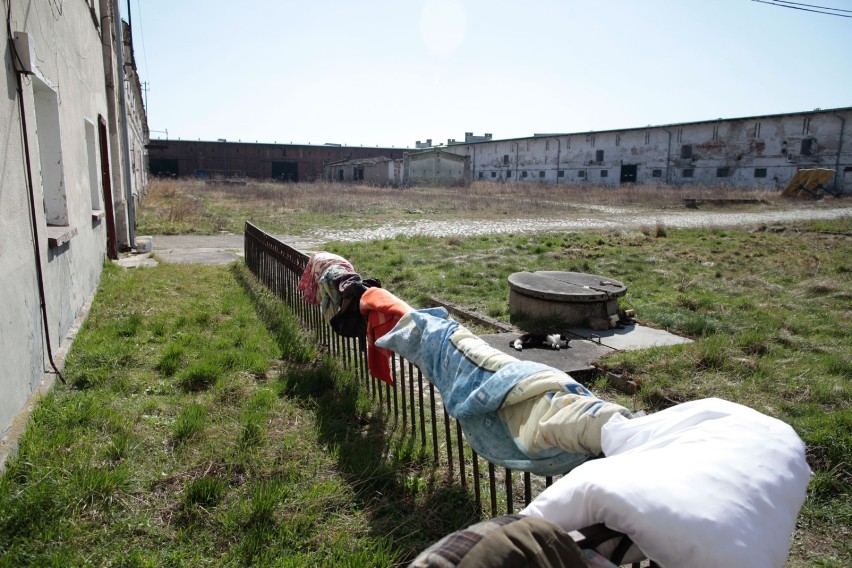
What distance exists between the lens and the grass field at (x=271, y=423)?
2502 millimetres

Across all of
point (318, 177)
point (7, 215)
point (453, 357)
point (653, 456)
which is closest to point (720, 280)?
point (453, 357)

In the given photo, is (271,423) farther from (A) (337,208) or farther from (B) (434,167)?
(B) (434,167)

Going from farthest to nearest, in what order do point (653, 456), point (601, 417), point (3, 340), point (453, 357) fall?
point (3, 340) < point (453, 357) < point (601, 417) < point (653, 456)

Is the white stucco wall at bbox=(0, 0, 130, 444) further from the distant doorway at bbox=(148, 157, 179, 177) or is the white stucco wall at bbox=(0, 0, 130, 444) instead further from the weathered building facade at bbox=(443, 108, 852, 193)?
the distant doorway at bbox=(148, 157, 179, 177)

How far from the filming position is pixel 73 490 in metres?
2.69

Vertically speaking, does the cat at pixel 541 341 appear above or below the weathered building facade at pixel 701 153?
below

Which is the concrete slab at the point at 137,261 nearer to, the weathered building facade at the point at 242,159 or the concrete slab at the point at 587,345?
the concrete slab at the point at 587,345

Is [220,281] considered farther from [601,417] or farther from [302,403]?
[601,417]

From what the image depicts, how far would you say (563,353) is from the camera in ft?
17.0

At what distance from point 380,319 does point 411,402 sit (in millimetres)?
552

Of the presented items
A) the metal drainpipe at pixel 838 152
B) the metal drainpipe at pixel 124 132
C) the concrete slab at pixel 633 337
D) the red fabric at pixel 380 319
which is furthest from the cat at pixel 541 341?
the metal drainpipe at pixel 838 152

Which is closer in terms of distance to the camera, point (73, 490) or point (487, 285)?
point (73, 490)

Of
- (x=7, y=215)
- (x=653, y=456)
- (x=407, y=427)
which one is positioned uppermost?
(x=7, y=215)

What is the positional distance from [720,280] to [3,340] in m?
8.83
